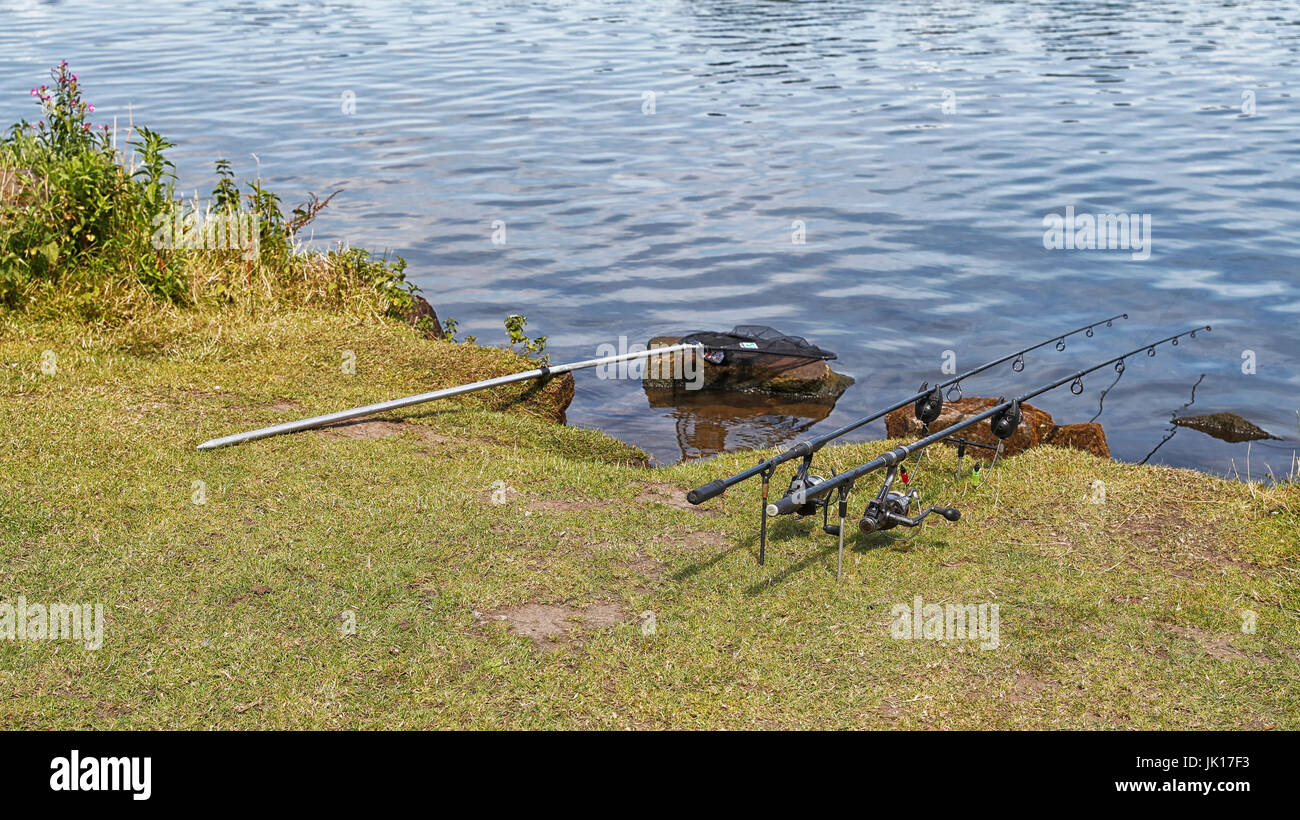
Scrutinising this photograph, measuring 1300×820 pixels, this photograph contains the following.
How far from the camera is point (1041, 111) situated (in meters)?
33.2

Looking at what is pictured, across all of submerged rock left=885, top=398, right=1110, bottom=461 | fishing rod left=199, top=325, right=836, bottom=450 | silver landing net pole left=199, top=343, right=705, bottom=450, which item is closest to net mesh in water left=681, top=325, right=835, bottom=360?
fishing rod left=199, top=325, right=836, bottom=450

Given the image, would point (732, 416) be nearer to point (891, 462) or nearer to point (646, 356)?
point (646, 356)

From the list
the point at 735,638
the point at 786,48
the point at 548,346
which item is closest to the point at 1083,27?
the point at 786,48

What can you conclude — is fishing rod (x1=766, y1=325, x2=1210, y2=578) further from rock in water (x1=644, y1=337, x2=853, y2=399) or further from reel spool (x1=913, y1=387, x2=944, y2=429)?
rock in water (x1=644, y1=337, x2=853, y2=399)

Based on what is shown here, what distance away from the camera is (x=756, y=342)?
15.8m

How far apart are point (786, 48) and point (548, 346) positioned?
91.0ft

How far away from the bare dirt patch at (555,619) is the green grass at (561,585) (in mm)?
34

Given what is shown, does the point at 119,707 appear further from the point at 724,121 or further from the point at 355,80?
the point at 355,80

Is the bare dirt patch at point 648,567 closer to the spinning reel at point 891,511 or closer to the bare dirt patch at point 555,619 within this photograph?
the bare dirt patch at point 555,619

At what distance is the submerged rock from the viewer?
12445 mm

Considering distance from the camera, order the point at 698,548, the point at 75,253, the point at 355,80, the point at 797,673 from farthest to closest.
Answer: the point at 355,80 < the point at 75,253 < the point at 698,548 < the point at 797,673

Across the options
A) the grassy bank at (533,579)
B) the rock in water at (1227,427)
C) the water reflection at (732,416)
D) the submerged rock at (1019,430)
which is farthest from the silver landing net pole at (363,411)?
the rock in water at (1227,427)

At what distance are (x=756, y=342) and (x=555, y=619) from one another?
841 centimetres
